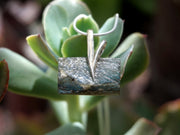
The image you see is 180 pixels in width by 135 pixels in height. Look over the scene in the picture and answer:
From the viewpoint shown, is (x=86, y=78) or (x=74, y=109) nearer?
(x=86, y=78)

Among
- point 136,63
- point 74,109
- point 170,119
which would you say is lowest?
point 170,119

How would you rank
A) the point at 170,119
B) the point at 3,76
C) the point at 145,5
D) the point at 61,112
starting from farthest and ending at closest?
1. the point at 145,5
2. the point at 170,119
3. the point at 61,112
4. the point at 3,76

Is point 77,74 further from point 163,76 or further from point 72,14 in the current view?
point 163,76

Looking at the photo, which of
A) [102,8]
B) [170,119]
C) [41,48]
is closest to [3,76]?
[41,48]

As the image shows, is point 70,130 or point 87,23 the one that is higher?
point 87,23

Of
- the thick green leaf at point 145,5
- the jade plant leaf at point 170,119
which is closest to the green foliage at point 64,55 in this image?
the jade plant leaf at point 170,119

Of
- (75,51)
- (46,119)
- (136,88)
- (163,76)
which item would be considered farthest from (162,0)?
(75,51)

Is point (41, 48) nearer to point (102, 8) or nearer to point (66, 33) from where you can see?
point (66, 33)
